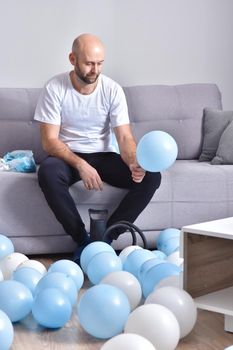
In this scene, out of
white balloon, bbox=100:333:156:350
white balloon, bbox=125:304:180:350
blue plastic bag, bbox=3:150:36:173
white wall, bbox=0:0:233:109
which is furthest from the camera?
white wall, bbox=0:0:233:109

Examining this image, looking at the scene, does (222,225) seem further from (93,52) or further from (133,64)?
(133,64)

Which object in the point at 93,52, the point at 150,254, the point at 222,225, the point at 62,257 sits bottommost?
the point at 62,257

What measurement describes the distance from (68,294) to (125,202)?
3.47 feet

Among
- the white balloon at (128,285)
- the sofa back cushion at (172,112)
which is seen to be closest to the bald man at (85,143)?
the sofa back cushion at (172,112)

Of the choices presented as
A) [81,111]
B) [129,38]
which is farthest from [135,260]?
[129,38]

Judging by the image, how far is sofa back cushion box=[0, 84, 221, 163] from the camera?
4.38 metres

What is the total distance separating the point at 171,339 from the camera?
2.33 meters

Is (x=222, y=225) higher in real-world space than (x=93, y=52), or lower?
lower

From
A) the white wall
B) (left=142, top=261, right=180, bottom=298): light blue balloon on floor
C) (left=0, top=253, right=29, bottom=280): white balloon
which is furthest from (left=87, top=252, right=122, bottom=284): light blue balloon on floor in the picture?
the white wall

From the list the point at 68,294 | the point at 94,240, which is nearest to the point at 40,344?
the point at 68,294

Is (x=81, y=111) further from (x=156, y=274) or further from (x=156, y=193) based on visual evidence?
(x=156, y=274)

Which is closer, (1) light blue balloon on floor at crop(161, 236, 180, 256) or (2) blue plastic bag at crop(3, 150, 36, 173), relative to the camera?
(1) light blue balloon on floor at crop(161, 236, 180, 256)

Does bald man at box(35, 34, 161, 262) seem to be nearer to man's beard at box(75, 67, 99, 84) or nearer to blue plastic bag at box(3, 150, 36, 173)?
man's beard at box(75, 67, 99, 84)

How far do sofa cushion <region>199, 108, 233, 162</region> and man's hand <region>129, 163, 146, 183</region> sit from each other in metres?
0.94
